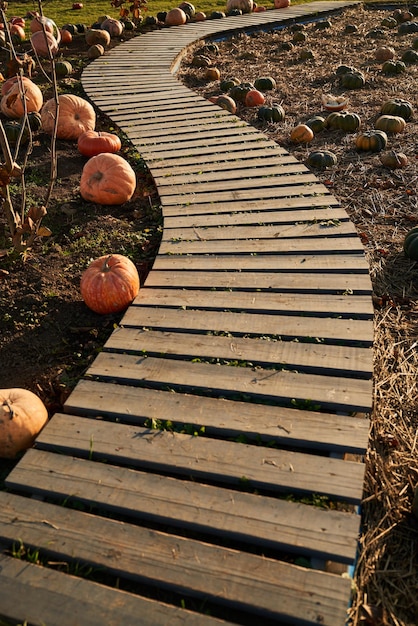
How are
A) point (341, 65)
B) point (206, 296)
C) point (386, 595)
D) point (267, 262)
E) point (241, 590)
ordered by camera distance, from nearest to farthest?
point (241, 590)
point (386, 595)
point (206, 296)
point (267, 262)
point (341, 65)

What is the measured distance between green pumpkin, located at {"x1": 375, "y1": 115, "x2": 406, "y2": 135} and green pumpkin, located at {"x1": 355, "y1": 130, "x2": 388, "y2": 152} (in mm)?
488

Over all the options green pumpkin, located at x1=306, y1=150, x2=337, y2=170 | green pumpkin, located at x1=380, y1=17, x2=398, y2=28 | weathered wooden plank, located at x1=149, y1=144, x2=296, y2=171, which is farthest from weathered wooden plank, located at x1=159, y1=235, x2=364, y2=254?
green pumpkin, located at x1=380, y1=17, x2=398, y2=28

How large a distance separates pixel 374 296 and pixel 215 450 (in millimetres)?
2328

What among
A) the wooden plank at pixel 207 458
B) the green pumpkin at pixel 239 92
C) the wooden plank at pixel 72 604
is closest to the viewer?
the wooden plank at pixel 72 604

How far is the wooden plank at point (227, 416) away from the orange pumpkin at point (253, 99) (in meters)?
7.28

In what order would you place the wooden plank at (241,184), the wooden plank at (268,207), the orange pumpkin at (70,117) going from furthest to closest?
the orange pumpkin at (70,117) < the wooden plank at (241,184) < the wooden plank at (268,207)

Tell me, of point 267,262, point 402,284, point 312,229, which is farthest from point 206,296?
point 402,284

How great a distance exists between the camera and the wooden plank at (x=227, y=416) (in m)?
3.20

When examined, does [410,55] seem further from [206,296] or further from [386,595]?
[386,595]

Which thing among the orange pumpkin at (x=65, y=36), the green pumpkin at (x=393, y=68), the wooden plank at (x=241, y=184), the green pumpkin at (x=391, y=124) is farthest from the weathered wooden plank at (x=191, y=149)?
the orange pumpkin at (x=65, y=36)

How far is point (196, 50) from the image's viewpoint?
13445 mm

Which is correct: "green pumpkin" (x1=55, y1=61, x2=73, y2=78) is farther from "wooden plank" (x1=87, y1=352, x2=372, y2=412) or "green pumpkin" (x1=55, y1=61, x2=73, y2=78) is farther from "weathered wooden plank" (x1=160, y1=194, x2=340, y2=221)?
"wooden plank" (x1=87, y1=352, x2=372, y2=412)

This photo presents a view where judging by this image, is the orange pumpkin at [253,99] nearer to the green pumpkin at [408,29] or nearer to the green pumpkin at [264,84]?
the green pumpkin at [264,84]

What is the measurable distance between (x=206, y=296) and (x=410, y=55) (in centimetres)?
985
